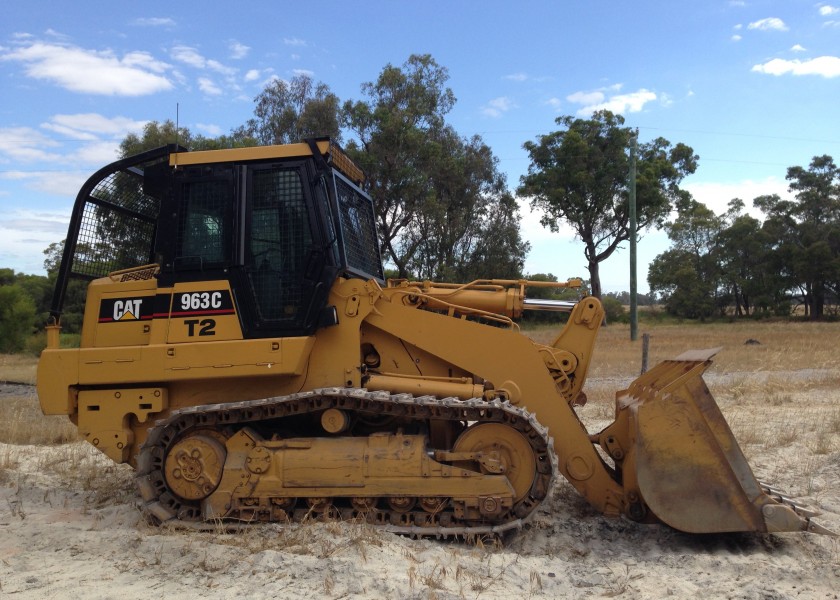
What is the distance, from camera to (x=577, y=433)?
5578 millimetres

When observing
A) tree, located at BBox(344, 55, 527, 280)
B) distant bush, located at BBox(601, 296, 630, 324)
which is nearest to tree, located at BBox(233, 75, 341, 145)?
tree, located at BBox(344, 55, 527, 280)

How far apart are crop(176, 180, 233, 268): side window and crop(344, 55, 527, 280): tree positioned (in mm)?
23586

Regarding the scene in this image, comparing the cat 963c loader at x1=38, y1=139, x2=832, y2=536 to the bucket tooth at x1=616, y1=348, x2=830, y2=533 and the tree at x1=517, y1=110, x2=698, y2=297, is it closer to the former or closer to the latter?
the bucket tooth at x1=616, y1=348, x2=830, y2=533

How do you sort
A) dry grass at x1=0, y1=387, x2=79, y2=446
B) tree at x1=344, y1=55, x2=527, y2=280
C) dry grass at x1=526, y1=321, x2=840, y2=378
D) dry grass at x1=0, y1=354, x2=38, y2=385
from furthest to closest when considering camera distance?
1. tree at x1=344, y1=55, x2=527, y2=280
2. dry grass at x1=0, y1=354, x2=38, y2=385
3. dry grass at x1=526, y1=321, x2=840, y2=378
4. dry grass at x1=0, y1=387, x2=79, y2=446

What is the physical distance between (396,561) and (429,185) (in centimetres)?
2828

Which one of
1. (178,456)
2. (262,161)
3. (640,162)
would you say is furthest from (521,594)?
(640,162)

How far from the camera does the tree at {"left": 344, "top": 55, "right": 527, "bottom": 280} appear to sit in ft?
100

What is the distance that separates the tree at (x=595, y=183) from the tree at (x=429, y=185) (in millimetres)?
3031

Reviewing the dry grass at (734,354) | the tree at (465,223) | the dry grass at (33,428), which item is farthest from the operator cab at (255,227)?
the tree at (465,223)

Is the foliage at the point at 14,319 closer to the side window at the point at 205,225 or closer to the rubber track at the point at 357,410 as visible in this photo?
the side window at the point at 205,225

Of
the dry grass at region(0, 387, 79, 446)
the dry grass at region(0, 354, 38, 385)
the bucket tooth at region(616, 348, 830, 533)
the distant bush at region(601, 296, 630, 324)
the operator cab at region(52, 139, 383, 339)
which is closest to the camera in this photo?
the bucket tooth at region(616, 348, 830, 533)

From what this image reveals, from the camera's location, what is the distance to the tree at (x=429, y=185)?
3062 cm

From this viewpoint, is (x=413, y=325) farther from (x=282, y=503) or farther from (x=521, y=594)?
(x=521, y=594)

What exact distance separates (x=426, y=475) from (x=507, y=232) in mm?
32233
